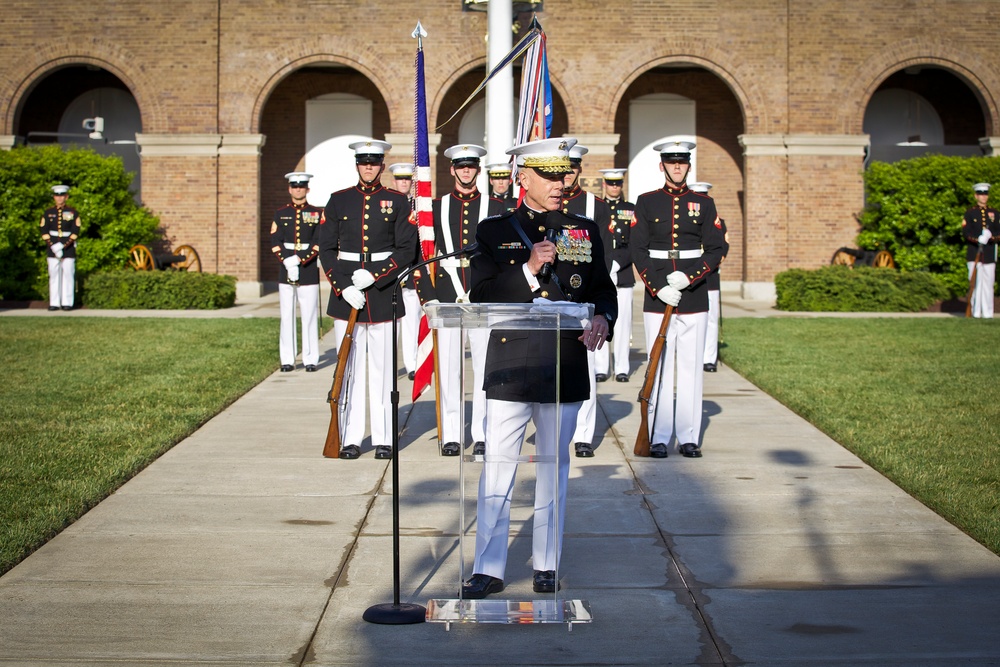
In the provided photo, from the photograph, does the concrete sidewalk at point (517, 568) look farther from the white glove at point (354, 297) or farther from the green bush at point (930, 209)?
the green bush at point (930, 209)

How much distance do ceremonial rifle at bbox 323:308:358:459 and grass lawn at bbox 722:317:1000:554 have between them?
3840 mm

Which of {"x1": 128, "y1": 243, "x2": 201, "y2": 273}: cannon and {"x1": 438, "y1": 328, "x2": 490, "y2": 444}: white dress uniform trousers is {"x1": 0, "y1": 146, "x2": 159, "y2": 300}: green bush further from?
{"x1": 438, "y1": 328, "x2": 490, "y2": 444}: white dress uniform trousers

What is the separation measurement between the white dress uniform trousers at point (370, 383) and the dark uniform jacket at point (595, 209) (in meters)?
1.79

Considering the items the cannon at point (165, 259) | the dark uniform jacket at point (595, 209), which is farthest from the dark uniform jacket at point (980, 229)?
the cannon at point (165, 259)

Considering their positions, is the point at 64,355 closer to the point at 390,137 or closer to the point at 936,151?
the point at 390,137

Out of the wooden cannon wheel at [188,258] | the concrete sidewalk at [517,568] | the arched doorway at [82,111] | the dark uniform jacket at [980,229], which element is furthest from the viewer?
the arched doorway at [82,111]

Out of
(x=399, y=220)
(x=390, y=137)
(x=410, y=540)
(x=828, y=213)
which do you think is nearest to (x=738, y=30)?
(x=828, y=213)

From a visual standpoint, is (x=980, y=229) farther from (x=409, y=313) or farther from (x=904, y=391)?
(x=409, y=313)

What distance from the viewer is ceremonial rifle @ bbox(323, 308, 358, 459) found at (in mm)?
8477

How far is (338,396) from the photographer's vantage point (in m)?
8.47

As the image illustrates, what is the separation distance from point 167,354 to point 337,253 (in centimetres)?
604

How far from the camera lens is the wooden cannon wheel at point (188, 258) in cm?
2355

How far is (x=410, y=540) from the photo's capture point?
6395 mm

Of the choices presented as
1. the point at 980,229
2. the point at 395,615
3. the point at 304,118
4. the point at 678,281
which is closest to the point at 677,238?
the point at 678,281
